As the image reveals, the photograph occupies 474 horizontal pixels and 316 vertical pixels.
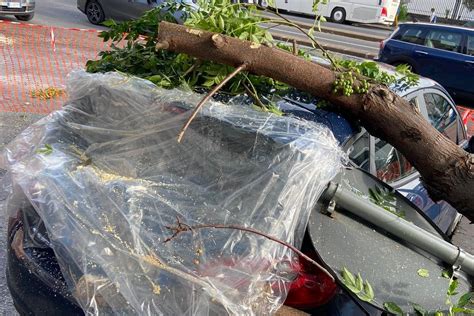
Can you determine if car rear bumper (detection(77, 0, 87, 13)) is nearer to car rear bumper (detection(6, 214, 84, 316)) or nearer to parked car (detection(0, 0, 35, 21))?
parked car (detection(0, 0, 35, 21))

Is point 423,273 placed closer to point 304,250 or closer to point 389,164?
point 304,250

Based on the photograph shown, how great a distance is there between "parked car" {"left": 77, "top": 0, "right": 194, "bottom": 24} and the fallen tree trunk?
11087 mm

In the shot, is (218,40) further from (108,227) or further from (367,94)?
(108,227)

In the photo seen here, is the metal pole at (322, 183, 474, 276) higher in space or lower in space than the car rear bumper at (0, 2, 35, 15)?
higher

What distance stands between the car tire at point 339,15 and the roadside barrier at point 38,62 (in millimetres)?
16625

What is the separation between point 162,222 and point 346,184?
850 mm

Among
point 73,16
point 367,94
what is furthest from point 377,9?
point 367,94

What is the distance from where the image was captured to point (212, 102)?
7.25ft

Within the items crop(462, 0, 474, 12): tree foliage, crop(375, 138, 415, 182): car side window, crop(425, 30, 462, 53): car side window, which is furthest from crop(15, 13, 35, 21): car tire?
crop(462, 0, 474, 12): tree foliage

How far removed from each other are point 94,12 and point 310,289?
13.9 meters

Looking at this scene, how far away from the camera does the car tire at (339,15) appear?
2445 centimetres

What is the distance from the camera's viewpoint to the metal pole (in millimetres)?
1931

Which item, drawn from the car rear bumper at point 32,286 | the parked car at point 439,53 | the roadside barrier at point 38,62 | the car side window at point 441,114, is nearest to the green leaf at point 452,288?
the car rear bumper at point 32,286

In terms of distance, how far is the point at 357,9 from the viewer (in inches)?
944
